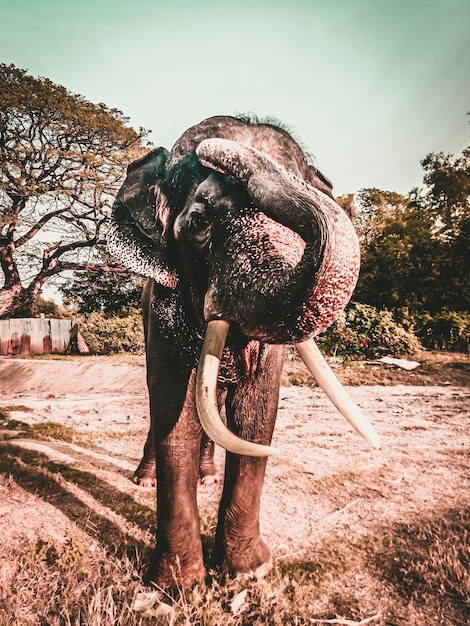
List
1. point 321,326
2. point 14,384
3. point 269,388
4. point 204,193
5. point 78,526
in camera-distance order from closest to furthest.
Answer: point 321,326, point 204,193, point 269,388, point 78,526, point 14,384

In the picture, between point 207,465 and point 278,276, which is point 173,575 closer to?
point 278,276

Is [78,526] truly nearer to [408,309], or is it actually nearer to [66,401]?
[66,401]

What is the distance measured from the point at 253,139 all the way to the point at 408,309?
51.2ft

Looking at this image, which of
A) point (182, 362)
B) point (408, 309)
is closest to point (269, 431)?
point (182, 362)

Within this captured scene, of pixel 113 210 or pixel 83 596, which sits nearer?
pixel 83 596

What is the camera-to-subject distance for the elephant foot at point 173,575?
2648 millimetres

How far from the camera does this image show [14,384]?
48.3 ft

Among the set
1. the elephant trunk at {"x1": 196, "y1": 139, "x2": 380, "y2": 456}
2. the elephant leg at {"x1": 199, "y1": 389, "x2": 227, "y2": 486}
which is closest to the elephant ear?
the elephant trunk at {"x1": 196, "y1": 139, "x2": 380, "y2": 456}

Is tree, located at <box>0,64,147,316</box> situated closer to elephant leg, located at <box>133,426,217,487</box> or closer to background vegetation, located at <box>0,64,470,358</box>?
background vegetation, located at <box>0,64,470,358</box>

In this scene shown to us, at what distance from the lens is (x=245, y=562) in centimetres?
282

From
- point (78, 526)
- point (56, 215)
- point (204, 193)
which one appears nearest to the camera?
point (204, 193)

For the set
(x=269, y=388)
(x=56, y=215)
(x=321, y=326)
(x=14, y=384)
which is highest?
(x=56, y=215)

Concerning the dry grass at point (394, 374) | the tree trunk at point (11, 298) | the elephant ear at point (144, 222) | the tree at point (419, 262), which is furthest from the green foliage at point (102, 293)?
the elephant ear at point (144, 222)

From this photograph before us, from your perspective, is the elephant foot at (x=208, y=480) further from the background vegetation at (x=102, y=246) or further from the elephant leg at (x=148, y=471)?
the background vegetation at (x=102, y=246)
